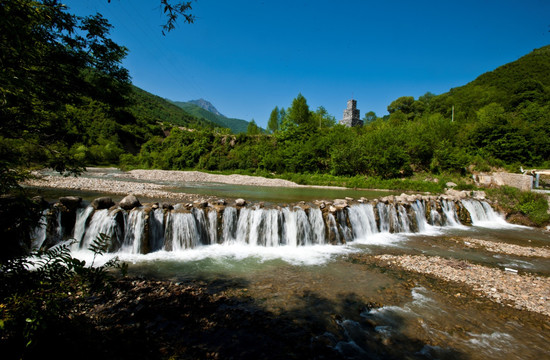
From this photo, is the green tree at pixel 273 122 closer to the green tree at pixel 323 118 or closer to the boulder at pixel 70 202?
the green tree at pixel 323 118

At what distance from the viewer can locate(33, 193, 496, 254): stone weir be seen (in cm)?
891

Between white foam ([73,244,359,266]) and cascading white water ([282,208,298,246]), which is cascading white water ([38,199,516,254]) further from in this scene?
white foam ([73,244,359,266])

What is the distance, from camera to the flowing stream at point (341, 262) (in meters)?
4.69

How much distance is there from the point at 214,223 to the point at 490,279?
32.6ft

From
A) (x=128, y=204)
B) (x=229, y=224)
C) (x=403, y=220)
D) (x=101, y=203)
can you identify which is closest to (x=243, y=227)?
(x=229, y=224)

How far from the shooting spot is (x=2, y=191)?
2.18 meters

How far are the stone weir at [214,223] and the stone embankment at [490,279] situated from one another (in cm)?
319

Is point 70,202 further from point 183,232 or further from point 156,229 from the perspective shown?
point 183,232

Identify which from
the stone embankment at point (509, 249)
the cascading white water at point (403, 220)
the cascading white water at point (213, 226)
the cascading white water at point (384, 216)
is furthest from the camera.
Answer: the cascading white water at point (403, 220)

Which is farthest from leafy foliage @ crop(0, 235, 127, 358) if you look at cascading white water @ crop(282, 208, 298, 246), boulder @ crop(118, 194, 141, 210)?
cascading white water @ crop(282, 208, 298, 246)

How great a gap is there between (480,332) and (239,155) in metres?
52.6

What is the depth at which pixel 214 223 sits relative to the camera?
10391mm

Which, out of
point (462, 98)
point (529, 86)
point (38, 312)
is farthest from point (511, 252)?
point (462, 98)

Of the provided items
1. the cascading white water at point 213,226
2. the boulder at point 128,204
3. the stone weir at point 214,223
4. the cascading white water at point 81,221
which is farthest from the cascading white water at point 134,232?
the cascading white water at point 213,226
